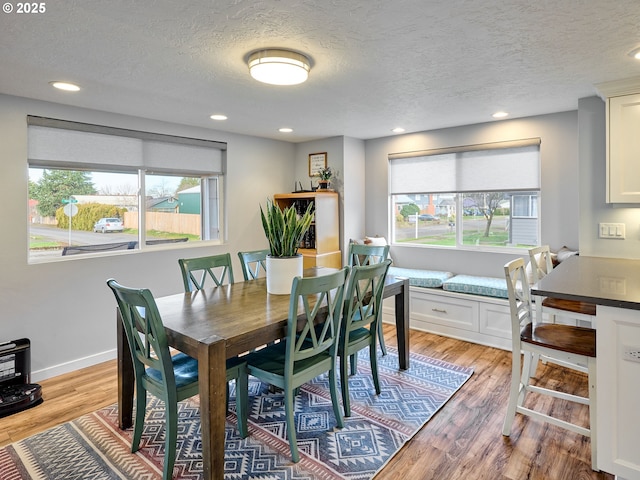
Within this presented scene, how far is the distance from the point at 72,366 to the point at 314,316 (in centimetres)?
244

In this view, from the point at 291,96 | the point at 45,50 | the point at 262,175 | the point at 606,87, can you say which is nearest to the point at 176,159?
the point at 262,175

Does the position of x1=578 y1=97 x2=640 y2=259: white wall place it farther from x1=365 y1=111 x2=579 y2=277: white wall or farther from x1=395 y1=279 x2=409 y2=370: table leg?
x1=395 y1=279 x2=409 y2=370: table leg

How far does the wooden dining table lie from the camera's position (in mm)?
1703

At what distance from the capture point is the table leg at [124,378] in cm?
224

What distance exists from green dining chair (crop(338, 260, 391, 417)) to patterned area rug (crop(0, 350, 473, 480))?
21cm

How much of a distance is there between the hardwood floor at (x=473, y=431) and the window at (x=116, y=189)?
1.20 meters

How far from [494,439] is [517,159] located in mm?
2788

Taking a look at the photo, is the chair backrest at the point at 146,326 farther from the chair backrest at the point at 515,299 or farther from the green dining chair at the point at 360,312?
the chair backrest at the point at 515,299

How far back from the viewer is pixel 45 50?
2049 millimetres

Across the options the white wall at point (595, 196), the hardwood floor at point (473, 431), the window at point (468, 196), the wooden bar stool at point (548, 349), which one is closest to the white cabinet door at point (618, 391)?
the wooden bar stool at point (548, 349)

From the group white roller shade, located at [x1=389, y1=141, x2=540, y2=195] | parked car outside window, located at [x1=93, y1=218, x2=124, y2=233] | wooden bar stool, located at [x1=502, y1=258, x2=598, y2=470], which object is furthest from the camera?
white roller shade, located at [x1=389, y1=141, x2=540, y2=195]

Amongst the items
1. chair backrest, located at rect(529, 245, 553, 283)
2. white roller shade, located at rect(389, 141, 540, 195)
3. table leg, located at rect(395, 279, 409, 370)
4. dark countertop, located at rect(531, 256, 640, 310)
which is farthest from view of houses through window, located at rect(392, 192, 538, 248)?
table leg, located at rect(395, 279, 409, 370)

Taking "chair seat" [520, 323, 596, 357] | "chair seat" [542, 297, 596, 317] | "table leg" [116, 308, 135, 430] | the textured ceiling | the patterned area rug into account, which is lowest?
the patterned area rug

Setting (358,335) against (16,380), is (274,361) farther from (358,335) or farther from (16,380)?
(16,380)
